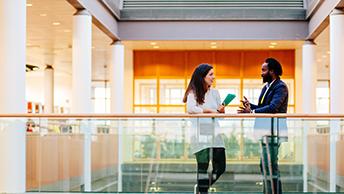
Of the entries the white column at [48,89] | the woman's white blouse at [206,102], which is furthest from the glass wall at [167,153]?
the white column at [48,89]

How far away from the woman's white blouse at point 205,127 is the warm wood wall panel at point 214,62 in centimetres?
1294

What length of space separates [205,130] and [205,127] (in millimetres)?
40

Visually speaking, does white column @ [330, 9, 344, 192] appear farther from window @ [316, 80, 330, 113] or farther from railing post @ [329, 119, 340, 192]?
window @ [316, 80, 330, 113]

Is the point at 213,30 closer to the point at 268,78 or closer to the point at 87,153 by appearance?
the point at 87,153

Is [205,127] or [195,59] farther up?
[195,59]

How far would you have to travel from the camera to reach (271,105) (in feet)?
21.8

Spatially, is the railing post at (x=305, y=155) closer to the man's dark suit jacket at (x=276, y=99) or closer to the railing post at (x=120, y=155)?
the man's dark suit jacket at (x=276, y=99)

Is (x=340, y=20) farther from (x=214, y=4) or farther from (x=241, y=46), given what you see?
(x=241, y=46)

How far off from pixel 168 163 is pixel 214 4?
9.73m

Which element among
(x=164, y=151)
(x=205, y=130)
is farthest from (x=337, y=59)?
(x=205, y=130)

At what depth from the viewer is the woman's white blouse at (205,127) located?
6488 mm

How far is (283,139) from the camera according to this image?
7.59 metres

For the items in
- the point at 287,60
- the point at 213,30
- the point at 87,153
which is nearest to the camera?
the point at 87,153

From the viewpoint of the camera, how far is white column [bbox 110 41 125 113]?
17.9m
